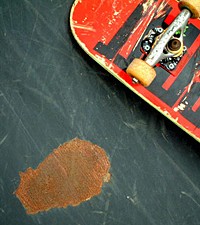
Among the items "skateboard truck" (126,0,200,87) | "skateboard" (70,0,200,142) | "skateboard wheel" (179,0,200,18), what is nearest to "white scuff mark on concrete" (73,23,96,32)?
"skateboard" (70,0,200,142)

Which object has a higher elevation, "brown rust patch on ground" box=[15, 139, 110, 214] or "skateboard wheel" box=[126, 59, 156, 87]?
"skateboard wheel" box=[126, 59, 156, 87]

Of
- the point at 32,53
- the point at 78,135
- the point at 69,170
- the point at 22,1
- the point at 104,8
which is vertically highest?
A: the point at 104,8

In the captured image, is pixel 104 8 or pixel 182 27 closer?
pixel 182 27

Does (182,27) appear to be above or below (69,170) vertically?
above

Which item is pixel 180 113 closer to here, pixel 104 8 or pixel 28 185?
pixel 104 8

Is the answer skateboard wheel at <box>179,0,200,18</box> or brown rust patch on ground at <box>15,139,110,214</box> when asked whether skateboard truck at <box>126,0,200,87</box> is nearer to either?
skateboard wheel at <box>179,0,200,18</box>

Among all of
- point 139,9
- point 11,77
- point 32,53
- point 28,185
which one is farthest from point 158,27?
point 28,185

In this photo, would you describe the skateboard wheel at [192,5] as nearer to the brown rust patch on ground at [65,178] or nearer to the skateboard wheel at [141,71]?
the skateboard wheel at [141,71]

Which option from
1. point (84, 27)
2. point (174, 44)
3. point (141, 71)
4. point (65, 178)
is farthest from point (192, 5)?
point (65, 178)
